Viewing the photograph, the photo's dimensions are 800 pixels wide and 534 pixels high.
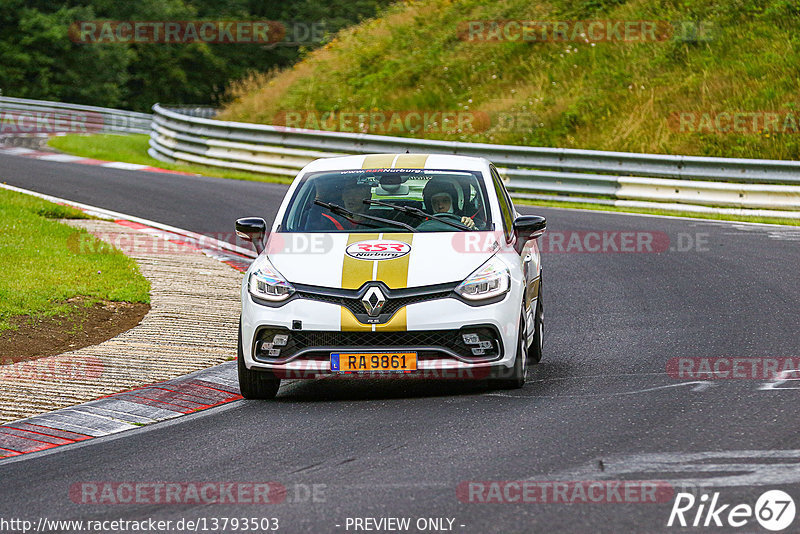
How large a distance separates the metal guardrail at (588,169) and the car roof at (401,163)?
11644mm

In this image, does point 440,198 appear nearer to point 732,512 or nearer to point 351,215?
point 351,215

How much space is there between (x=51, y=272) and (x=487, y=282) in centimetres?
649

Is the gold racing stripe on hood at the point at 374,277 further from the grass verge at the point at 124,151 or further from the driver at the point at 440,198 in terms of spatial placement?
the grass verge at the point at 124,151

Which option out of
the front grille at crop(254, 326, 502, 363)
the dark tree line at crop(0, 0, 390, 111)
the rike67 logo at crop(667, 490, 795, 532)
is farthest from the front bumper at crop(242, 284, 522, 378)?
the dark tree line at crop(0, 0, 390, 111)

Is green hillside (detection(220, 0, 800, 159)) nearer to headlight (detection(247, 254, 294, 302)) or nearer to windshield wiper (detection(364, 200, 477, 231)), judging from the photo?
windshield wiper (detection(364, 200, 477, 231))

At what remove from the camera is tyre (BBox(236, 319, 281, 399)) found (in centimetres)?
836

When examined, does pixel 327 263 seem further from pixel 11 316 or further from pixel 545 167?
pixel 545 167

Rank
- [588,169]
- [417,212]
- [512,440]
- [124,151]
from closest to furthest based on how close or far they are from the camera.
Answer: [512,440]
[417,212]
[588,169]
[124,151]

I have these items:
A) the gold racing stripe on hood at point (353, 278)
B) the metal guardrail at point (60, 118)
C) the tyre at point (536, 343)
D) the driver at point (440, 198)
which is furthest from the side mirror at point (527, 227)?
the metal guardrail at point (60, 118)

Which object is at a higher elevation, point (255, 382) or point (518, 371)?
point (518, 371)

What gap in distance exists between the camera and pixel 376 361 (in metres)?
7.99

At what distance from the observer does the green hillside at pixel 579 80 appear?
82.9 feet

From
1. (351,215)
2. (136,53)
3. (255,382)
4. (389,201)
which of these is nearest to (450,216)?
(389,201)

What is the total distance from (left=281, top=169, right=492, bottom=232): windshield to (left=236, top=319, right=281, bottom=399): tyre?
4.10 ft
